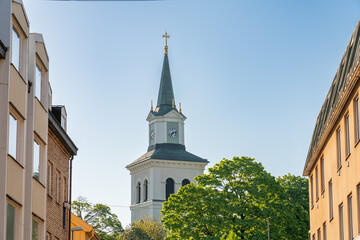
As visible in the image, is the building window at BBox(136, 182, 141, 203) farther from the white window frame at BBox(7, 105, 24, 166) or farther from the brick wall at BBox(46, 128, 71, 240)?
the white window frame at BBox(7, 105, 24, 166)

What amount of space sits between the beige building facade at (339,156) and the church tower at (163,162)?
77.1 m

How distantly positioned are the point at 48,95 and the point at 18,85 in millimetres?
5939

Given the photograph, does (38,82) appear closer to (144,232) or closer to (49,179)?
(49,179)

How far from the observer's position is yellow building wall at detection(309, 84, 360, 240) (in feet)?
88.6

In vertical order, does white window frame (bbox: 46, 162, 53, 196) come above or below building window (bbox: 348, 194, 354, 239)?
above

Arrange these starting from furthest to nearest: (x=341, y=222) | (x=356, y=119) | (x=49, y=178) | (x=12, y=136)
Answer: (x=341, y=222) → (x=49, y=178) → (x=356, y=119) → (x=12, y=136)

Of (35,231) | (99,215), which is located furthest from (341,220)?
(99,215)

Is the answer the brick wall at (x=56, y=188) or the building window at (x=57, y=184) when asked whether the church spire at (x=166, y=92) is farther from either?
the building window at (x=57, y=184)

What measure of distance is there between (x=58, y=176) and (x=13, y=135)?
9499 millimetres

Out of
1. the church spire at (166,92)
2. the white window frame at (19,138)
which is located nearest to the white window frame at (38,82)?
the white window frame at (19,138)

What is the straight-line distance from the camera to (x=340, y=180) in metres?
30.4

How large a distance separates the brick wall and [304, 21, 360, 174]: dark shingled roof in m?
9.60

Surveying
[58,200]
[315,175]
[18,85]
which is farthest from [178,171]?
[18,85]

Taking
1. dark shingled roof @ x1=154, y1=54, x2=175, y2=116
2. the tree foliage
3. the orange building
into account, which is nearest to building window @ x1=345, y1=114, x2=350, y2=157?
the orange building
